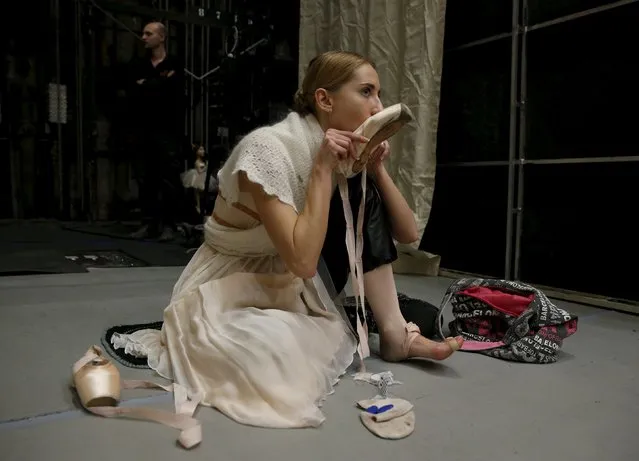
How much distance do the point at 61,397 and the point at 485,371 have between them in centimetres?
86

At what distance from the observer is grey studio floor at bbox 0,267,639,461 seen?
822mm

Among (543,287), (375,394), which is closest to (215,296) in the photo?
(375,394)

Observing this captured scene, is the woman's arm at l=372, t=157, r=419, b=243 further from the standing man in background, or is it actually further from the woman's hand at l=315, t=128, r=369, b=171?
the standing man in background

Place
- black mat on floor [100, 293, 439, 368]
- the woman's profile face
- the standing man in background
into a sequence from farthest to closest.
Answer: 1. the standing man in background
2. black mat on floor [100, 293, 439, 368]
3. the woman's profile face

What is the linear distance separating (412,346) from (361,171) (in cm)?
40

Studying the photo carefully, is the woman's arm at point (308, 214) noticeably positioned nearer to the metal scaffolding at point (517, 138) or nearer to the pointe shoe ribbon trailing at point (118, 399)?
the pointe shoe ribbon trailing at point (118, 399)

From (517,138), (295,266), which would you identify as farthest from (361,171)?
(517,138)

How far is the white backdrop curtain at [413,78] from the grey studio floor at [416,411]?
116 centimetres

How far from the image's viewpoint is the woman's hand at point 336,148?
3.36ft

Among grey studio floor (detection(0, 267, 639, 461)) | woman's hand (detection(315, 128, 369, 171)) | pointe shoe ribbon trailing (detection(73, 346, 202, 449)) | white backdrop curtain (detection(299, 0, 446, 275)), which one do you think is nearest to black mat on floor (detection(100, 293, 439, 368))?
grey studio floor (detection(0, 267, 639, 461))

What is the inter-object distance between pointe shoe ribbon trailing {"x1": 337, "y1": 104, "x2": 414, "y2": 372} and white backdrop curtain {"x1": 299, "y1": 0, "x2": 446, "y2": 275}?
1.44 metres

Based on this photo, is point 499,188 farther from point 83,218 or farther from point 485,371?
point 83,218

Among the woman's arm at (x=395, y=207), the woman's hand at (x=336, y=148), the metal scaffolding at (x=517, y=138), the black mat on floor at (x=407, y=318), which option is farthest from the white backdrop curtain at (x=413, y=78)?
the woman's hand at (x=336, y=148)

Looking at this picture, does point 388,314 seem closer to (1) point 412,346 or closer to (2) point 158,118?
(1) point 412,346
